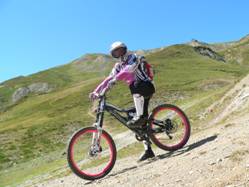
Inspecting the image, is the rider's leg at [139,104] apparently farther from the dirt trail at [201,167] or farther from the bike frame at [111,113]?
the dirt trail at [201,167]

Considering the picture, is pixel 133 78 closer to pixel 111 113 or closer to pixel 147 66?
pixel 147 66

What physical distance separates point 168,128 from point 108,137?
80.8 inches

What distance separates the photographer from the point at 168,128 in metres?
15.4

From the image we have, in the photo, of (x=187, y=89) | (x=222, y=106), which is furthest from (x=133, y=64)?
(x=187, y=89)

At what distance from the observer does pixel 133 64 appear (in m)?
14.6

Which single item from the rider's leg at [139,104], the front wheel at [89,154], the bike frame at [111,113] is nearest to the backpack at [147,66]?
the rider's leg at [139,104]

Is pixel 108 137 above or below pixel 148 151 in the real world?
above

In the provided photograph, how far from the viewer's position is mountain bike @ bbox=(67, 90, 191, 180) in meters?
14.4

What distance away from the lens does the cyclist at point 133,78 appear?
14.5m

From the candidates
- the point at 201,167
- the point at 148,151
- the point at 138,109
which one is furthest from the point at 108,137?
the point at 201,167

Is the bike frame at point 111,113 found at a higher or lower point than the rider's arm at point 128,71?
lower

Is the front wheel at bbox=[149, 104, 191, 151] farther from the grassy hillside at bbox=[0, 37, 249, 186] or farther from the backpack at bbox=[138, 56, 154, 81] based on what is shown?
the grassy hillside at bbox=[0, 37, 249, 186]

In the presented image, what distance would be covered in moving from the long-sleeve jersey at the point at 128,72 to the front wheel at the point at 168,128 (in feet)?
4.31

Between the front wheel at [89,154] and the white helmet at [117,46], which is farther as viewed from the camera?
the white helmet at [117,46]
